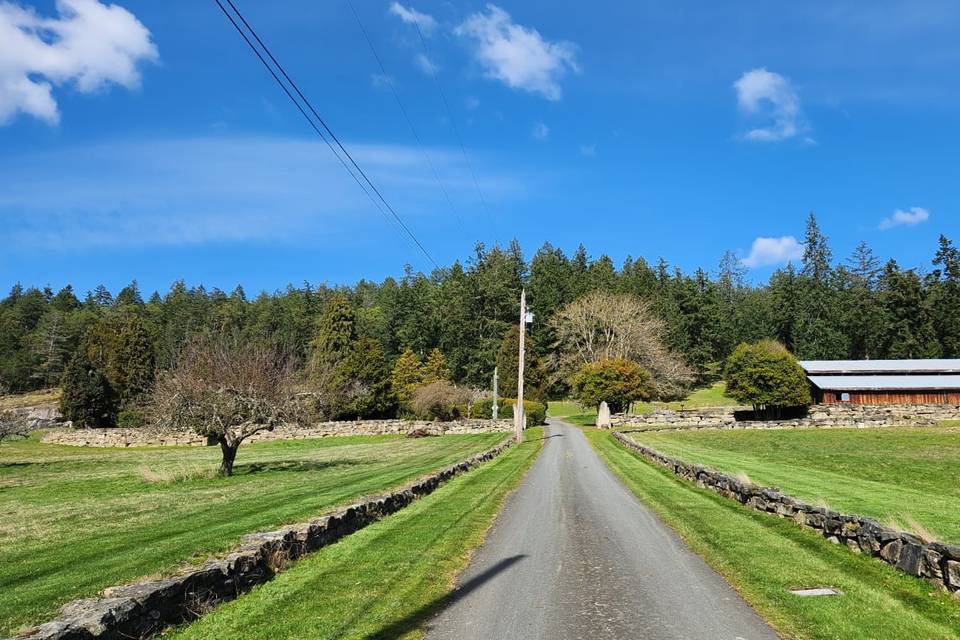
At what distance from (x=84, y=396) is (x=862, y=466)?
63.2 metres

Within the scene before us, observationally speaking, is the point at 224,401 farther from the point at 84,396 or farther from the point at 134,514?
the point at 84,396

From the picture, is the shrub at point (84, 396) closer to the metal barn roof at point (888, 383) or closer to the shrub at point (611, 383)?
the shrub at point (611, 383)

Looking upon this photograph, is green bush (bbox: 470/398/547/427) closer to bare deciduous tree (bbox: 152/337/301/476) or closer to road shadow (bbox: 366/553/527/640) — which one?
bare deciduous tree (bbox: 152/337/301/476)

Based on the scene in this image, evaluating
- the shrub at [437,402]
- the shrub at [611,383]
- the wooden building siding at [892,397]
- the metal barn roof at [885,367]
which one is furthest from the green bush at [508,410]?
the metal barn roof at [885,367]

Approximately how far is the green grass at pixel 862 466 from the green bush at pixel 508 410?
1320cm

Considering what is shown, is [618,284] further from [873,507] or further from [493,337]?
[873,507]

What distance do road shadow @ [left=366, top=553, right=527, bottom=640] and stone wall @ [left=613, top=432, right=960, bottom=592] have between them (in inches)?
198

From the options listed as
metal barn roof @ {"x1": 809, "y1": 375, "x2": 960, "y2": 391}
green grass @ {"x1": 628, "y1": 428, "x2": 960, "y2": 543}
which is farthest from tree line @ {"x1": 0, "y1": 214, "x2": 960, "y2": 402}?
green grass @ {"x1": 628, "y1": 428, "x2": 960, "y2": 543}

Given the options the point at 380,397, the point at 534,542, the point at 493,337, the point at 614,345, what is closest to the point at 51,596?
the point at 534,542

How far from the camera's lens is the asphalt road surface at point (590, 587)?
6160 millimetres

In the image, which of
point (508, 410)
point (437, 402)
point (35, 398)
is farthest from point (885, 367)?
point (35, 398)

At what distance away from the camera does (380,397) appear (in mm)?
62688

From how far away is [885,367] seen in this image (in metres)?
65.1

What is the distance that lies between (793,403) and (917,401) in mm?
15172
